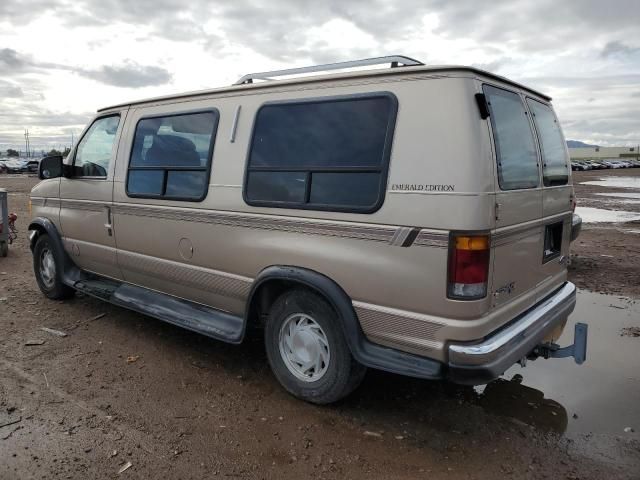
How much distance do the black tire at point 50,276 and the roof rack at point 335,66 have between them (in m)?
3.19

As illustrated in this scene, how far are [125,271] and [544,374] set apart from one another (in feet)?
13.0

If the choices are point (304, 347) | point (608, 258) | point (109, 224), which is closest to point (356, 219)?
point (304, 347)

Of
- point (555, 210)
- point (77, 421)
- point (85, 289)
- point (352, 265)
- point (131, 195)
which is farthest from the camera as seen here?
point (85, 289)

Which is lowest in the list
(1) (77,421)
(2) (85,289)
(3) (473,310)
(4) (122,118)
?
(1) (77,421)

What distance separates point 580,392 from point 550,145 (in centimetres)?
194

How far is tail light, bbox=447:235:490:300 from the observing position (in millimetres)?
2977

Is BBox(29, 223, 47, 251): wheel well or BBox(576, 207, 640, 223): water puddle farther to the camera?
BBox(576, 207, 640, 223): water puddle

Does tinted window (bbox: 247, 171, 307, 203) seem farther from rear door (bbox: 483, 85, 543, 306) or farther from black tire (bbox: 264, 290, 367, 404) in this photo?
rear door (bbox: 483, 85, 543, 306)

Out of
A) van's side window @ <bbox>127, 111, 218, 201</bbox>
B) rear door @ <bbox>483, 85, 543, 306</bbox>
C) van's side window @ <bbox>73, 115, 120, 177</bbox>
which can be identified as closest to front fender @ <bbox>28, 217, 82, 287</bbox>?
van's side window @ <bbox>73, 115, 120, 177</bbox>

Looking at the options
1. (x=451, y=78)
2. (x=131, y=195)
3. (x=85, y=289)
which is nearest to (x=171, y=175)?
(x=131, y=195)

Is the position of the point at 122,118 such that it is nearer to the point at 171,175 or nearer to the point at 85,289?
the point at 171,175

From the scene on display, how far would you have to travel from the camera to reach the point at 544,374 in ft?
14.6

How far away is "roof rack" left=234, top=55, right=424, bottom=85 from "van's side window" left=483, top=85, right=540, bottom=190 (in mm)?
587

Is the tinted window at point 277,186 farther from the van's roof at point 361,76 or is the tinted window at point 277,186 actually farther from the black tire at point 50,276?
the black tire at point 50,276
